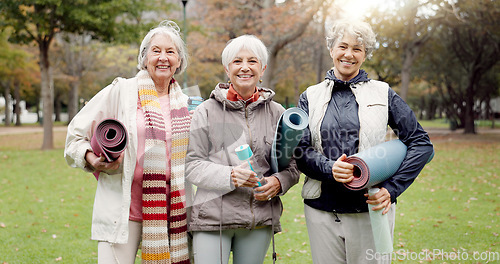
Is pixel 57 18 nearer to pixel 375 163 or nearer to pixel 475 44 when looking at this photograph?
pixel 375 163

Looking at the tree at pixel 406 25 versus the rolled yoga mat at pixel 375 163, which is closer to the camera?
the rolled yoga mat at pixel 375 163

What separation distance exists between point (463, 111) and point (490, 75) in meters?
3.38

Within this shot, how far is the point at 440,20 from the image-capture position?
19953mm

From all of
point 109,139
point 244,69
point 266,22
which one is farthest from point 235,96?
point 266,22

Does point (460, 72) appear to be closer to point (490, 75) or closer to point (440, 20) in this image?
point (490, 75)

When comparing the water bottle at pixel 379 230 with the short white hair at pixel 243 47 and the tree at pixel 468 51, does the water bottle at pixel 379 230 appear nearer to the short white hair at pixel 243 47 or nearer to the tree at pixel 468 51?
the short white hair at pixel 243 47

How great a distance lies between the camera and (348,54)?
264 cm

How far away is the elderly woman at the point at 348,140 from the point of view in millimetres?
2576

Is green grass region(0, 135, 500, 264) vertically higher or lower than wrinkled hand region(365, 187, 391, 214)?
lower

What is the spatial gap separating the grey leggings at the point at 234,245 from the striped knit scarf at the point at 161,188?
19 cm

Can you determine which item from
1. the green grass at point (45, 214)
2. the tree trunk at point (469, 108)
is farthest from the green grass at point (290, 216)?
the tree trunk at point (469, 108)

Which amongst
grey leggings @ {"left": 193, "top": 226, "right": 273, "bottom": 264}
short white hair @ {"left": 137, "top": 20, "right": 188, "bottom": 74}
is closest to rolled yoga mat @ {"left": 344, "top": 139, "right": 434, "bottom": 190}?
grey leggings @ {"left": 193, "top": 226, "right": 273, "bottom": 264}

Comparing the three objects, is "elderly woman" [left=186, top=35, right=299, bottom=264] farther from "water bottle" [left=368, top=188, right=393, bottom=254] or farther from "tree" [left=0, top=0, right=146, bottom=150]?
"tree" [left=0, top=0, right=146, bottom=150]

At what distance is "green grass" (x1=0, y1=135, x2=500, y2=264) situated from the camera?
220 inches
